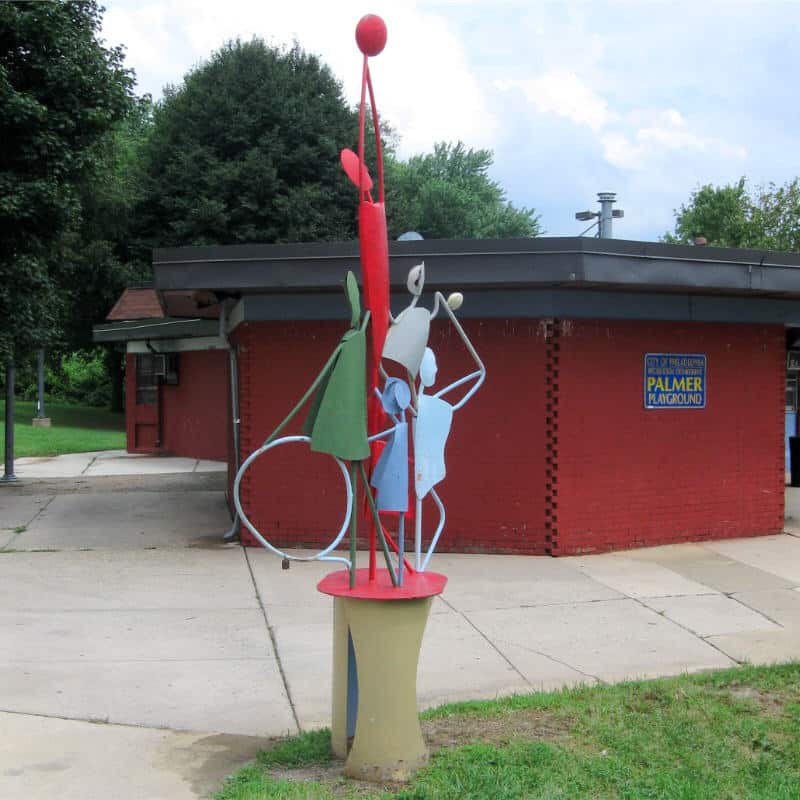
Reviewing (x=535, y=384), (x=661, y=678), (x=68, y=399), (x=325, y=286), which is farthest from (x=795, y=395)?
(x=68, y=399)

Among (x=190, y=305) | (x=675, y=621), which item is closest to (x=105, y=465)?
(x=190, y=305)

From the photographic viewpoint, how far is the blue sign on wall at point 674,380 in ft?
32.3

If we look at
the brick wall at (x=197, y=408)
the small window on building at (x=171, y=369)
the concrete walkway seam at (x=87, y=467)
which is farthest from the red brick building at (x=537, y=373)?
the small window on building at (x=171, y=369)

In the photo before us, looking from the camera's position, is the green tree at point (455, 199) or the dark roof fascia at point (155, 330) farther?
the green tree at point (455, 199)

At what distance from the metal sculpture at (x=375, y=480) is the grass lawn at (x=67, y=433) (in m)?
17.9

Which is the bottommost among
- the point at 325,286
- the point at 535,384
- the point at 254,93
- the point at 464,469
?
the point at 464,469

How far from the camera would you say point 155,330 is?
19.5 m

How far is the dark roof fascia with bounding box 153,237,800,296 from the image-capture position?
873 cm

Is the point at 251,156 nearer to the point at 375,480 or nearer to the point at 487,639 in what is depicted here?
the point at 487,639

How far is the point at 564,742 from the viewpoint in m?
4.73

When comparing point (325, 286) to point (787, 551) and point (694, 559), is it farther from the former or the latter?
point (787, 551)

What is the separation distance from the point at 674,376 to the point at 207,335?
10643 millimetres

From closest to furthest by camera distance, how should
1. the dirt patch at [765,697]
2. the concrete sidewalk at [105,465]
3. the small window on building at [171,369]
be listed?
the dirt patch at [765,697] → the concrete sidewalk at [105,465] → the small window on building at [171,369]

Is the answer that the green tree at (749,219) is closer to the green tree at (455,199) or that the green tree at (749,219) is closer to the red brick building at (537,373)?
the green tree at (455,199)
